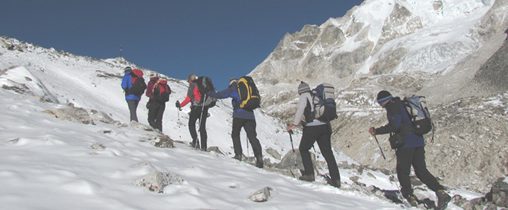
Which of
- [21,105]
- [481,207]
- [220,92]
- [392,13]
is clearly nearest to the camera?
[481,207]

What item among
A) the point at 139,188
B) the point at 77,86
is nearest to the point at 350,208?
the point at 139,188

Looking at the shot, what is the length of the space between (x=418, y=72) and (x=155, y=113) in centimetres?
8486

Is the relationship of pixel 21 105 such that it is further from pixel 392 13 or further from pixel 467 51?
pixel 392 13

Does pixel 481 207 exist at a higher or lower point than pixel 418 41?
lower

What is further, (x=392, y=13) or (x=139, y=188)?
(x=392, y=13)

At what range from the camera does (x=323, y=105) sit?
29.3 feet

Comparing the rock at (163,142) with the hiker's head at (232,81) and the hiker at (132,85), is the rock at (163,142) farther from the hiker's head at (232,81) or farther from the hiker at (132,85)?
the hiker at (132,85)

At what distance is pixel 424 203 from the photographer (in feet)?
29.1

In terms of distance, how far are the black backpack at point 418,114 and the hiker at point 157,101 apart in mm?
6130

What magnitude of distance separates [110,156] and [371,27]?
129 meters

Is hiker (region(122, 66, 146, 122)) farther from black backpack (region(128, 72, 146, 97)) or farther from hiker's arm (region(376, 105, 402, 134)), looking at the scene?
hiker's arm (region(376, 105, 402, 134))

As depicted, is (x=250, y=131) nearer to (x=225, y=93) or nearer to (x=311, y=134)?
(x=225, y=93)

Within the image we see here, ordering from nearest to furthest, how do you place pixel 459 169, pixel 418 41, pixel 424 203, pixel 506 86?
pixel 424 203 → pixel 459 169 → pixel 506 86 → pixel 418 41

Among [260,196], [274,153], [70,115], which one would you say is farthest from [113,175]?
[274,153]
